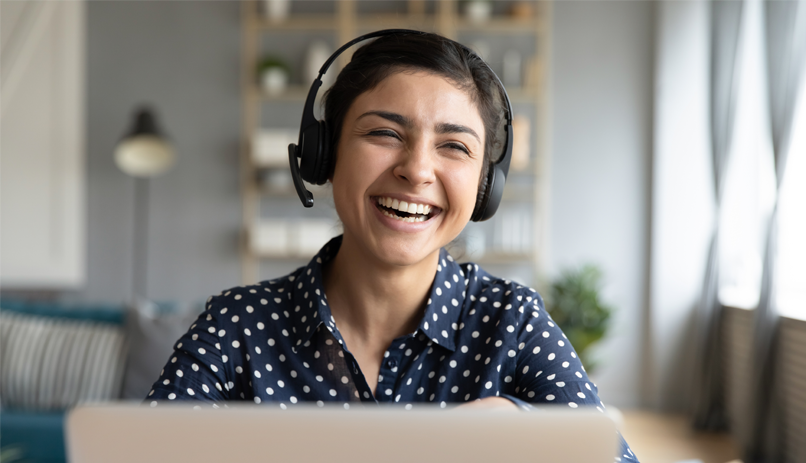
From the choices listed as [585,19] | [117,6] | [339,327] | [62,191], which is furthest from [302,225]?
[339,327]

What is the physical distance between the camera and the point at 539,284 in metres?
4.84

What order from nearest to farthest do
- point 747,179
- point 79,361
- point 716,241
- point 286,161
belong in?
point 79,361, point 716,241, point 747,179, point 286,161

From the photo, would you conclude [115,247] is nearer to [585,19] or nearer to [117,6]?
[117,6]

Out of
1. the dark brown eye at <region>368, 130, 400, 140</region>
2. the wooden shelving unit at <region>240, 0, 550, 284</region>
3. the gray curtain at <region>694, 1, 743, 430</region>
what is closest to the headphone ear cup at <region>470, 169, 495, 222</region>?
the dark brown eye at <region>368, 130, 400, 140</region>

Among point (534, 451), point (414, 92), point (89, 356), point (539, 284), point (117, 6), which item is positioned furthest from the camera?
point (117, 6)

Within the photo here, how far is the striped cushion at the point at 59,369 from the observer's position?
9.12 ft

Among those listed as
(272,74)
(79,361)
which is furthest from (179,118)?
(79,361)

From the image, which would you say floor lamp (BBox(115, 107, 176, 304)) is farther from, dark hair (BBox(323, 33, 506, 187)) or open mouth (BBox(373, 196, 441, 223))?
open mouth (BBox(373, 196, 441, 223))

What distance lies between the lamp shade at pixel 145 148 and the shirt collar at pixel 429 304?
12.3ft

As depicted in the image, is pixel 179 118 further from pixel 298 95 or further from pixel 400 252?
pixel 400 252

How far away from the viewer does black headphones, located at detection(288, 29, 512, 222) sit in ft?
3.71

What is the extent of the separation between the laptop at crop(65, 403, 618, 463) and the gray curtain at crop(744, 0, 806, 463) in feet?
10.4

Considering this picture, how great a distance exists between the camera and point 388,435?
0.48 metres

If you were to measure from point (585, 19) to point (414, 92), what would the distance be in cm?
438
